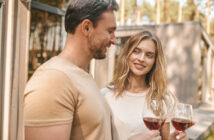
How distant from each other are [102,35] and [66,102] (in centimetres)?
45

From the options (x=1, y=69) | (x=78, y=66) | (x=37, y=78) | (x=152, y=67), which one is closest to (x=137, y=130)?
(x=152, y=67)

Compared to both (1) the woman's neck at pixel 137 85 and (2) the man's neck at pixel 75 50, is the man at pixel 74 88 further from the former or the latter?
(1) the woman's neck at pixel 137 85

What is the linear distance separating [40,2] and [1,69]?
137 cm

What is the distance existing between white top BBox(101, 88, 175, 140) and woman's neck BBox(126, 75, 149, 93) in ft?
0.25

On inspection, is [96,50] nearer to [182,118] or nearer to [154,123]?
[154,123]

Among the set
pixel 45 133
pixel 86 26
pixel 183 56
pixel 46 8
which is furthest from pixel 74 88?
pixel 183 56

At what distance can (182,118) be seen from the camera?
1629mm

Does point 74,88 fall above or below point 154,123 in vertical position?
above

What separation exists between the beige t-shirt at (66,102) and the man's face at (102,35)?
0.16 m

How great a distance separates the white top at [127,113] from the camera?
6.82 ft

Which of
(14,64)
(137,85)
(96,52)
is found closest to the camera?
(96,52)

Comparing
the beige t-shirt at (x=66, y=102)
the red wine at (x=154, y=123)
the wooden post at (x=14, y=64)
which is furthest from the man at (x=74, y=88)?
the wooden post at (x=14, y=64)

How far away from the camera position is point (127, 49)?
2.48 meters

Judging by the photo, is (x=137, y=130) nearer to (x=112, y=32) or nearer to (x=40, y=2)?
(x=112, y=32)
